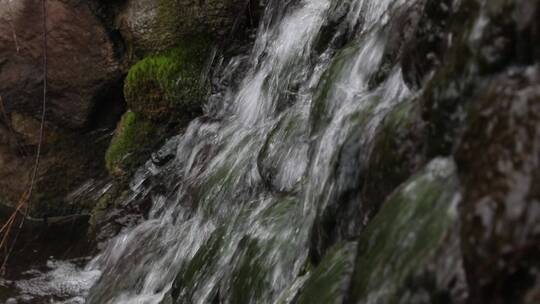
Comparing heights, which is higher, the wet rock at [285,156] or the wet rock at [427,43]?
the wet rock at [427,43]

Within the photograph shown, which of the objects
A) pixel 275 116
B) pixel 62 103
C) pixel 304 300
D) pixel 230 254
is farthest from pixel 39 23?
pixel 304 300

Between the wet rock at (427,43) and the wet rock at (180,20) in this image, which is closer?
the wet rock at (427,43)

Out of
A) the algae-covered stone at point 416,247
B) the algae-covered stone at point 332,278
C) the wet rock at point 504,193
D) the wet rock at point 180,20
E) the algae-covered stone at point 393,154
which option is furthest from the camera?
the wet rock at point 180,20

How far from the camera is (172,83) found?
563 centimetres

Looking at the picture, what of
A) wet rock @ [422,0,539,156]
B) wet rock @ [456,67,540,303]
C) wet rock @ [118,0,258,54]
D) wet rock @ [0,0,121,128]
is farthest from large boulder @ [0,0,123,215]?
wet rock @ [456,67,540,303]

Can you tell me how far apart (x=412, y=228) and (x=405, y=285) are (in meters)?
0.15

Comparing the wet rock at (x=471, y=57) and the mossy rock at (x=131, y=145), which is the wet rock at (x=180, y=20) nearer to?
the mossy rock at (x=131, y=145)

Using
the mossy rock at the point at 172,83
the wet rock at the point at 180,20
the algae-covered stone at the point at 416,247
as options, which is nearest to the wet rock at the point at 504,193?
the algae-covered stone at the point at 416,247

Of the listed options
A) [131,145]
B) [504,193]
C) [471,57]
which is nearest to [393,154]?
[471,57]

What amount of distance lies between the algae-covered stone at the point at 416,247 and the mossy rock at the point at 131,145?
387 cm

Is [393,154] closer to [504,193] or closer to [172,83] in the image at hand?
[504,193]

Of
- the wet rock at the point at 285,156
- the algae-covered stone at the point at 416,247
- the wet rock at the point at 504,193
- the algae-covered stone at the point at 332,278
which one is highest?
the wet rock at the point at 504,193

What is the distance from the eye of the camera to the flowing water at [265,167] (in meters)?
2.71

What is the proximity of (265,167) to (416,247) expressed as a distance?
72.2 inches
